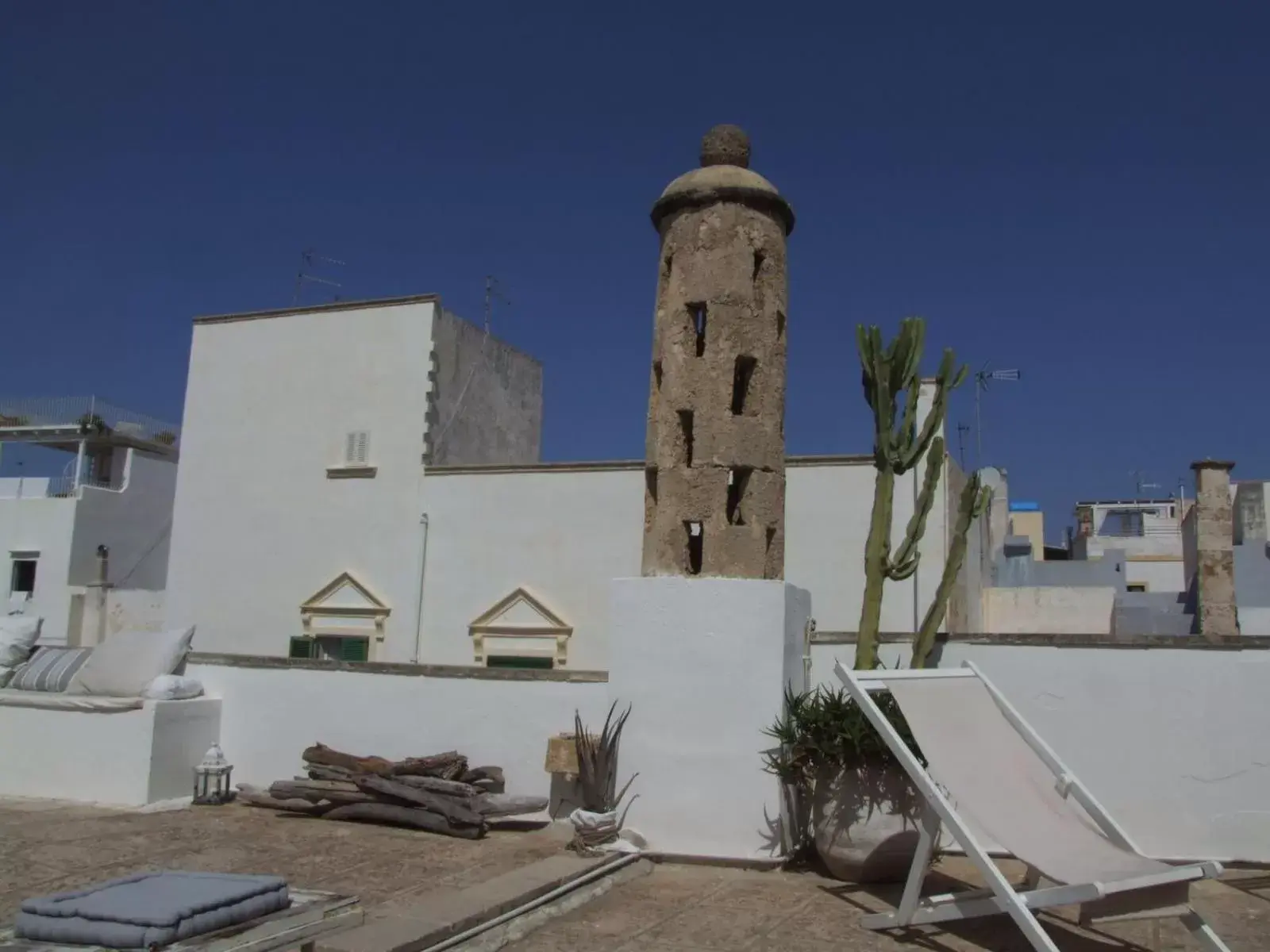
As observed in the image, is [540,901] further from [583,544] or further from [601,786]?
[583,544]

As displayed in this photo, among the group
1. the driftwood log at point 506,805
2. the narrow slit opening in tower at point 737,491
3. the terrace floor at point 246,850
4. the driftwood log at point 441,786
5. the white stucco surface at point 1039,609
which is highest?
the narrow slit opening in tower at point 737,491

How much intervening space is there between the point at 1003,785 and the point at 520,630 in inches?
419

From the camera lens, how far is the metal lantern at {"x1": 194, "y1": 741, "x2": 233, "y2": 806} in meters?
9.51

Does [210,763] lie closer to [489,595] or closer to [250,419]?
[489,595]

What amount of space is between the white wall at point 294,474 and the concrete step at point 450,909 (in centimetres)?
1026

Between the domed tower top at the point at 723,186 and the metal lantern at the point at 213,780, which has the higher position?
the domed tower top at the point at 723,186

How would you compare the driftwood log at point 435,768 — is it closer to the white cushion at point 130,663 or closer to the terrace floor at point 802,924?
the terrace floor at point 802,924

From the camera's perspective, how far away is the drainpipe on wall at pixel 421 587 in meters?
16.6

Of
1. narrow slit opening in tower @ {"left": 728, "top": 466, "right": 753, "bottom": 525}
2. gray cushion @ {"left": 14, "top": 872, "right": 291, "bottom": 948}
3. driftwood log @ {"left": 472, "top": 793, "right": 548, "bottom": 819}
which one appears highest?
narrow slit opening in tower @ {"left": 728, "top": 466, "right": 753, "bottom": 525}

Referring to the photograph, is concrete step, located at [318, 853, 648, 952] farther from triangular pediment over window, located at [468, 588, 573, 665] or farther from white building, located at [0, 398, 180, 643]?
white building, located at [0, 398, 180, 643]

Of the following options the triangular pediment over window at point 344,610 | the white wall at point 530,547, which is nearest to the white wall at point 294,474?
the triangular pediment over window at point 344,610

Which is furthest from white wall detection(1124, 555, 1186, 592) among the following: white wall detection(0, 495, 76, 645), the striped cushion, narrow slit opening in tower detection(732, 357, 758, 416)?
the striped cushion

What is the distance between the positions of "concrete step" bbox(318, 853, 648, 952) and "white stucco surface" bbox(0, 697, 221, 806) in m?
4.22

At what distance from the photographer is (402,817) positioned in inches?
336
